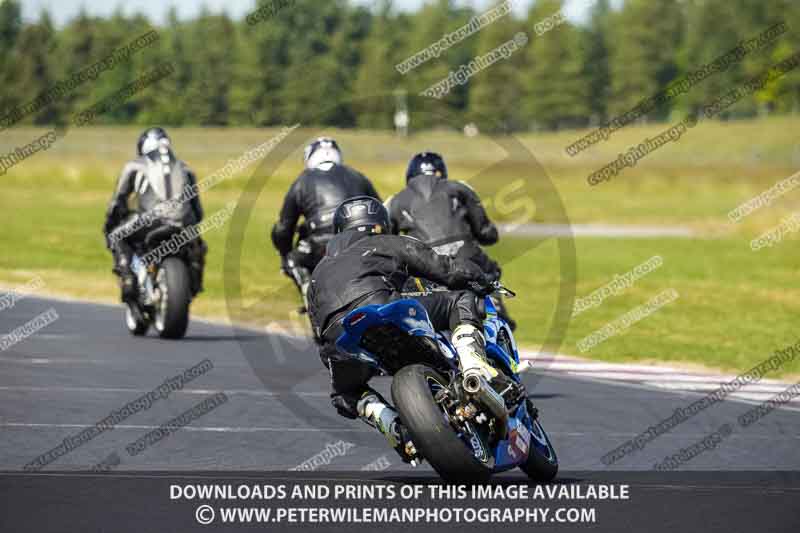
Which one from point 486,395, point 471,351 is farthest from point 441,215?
point 486,395

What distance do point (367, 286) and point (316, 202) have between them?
5.99 metres

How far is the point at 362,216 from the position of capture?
30.5ft

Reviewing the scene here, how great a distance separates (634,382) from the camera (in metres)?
15.0

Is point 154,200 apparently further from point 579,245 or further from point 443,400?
point 579,245

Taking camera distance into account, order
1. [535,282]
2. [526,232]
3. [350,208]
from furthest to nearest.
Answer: [526,232], [535,282], [350,208]

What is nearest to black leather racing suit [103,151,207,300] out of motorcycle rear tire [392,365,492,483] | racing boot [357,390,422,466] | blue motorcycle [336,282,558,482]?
racing boot [357,390,422,466]

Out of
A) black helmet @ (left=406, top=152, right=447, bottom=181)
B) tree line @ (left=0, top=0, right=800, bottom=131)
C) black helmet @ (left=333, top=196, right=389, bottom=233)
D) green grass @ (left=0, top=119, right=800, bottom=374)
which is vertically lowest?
green grass @ (left=0, top=119, right=800, bottom=374)

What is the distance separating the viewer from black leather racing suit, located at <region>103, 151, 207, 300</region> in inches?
669

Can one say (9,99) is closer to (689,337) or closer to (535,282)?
(535,282)

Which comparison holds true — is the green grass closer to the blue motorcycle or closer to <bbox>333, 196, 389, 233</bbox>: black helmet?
<bbox>333, 196, 389, 233</bbox>: black helmet

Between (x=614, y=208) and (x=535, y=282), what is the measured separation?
99.2 feet

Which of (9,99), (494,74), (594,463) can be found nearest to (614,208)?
(594,463)

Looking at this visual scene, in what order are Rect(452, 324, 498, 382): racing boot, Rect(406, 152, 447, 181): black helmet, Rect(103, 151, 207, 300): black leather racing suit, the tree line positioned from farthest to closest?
the tree line, Rect(103, 151, 207, 300): black leather racing suit, Rect(406, 152, 447, 181): black helmet, Rect(452, 324, 498, 382): racing boot

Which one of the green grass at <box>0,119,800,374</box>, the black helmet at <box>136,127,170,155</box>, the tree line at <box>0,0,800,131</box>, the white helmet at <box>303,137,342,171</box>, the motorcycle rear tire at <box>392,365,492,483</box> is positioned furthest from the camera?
the tree line at <box>0,0,800,131</box>
